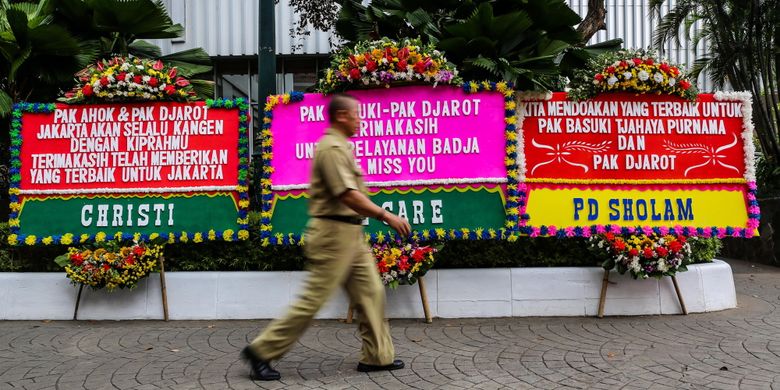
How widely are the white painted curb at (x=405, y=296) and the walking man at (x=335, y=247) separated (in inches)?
84.9

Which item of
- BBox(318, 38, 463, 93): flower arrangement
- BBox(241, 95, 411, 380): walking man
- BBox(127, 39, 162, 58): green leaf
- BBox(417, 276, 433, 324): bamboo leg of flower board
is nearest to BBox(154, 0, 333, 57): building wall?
BBox(127, 39, 162, 58): green leaf

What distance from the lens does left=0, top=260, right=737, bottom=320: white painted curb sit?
6.09 metres

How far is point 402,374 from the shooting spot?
4.12 m

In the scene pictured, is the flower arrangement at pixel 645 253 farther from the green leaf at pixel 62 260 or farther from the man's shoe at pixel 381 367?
the green leaf at pixel 62 260

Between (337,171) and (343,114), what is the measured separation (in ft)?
1.40

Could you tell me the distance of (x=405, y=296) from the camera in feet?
19.9

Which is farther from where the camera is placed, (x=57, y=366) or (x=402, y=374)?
(x=57, y=366)

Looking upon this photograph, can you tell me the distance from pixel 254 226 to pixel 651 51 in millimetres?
4462

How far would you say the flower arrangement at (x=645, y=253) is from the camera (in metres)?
5.84

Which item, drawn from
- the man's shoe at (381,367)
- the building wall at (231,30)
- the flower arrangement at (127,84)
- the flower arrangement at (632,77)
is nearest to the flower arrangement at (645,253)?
the flower arrangement at (632,77)

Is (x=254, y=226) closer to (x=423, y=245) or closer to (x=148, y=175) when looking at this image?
(x=148, y=175)

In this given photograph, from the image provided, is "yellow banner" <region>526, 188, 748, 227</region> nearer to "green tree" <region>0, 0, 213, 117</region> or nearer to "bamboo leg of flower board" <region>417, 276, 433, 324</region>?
"bamboo leg of flower board" <region>417, 276, 433, 324</region>

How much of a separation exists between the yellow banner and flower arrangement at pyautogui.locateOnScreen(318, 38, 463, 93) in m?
1.53

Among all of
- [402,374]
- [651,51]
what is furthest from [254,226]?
[651,51]
